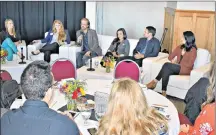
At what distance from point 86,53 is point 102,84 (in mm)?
2290

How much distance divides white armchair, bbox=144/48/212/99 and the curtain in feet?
6.60

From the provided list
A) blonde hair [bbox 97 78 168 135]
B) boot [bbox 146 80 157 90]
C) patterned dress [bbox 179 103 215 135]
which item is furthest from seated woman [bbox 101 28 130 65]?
blonde hair [bbox 97 78 168 135]

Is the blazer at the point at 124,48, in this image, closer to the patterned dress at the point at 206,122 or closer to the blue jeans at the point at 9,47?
the blue jeans at the point at 9,47

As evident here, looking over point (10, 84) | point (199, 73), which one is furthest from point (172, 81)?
point (10, 84)

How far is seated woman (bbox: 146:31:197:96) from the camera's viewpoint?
432cm

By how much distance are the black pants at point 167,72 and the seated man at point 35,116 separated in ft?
9.56

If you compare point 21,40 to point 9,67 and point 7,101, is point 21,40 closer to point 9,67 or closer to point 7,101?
point 9,67

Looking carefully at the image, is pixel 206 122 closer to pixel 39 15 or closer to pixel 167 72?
pixel 167 72

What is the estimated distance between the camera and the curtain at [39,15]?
5.66 metres

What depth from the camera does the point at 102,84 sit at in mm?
3127

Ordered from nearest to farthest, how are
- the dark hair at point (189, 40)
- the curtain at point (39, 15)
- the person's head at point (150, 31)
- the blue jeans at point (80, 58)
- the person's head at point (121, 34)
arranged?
the dark hair at point (189, 40), the person's head at point (150, 31), the person's head at point (121, 34), the blue jeans at point (80, 58), the curtain at point (39, 15)

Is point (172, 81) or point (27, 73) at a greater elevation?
point (27, 73)

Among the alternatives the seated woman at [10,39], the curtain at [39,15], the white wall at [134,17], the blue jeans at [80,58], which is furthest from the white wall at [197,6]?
the seated woman at [10,39]

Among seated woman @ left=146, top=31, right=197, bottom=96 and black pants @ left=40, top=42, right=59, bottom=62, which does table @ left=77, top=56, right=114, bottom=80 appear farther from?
A: black pants @ left=40, top=42, right=59, bottom=62
